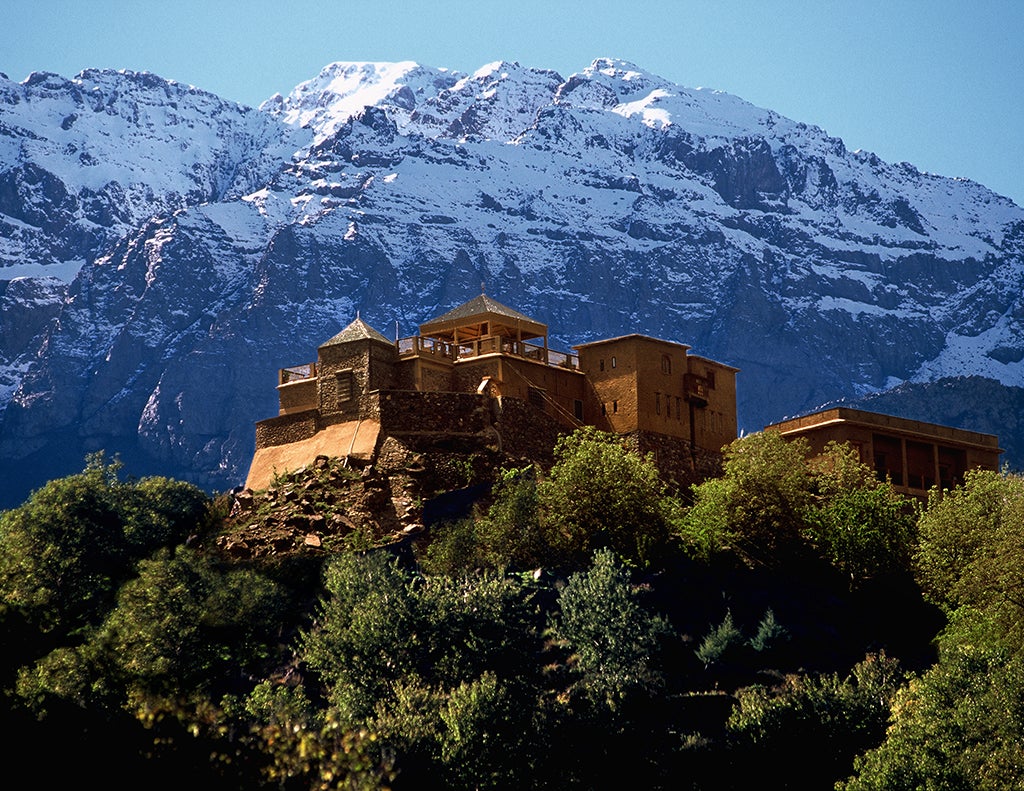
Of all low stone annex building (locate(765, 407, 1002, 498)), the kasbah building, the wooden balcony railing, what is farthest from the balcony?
low stone annex building (locate(765, 407, 1002, 498))

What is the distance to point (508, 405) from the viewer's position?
287 feet

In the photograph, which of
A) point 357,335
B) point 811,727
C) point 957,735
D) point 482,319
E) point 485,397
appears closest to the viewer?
point 957,735

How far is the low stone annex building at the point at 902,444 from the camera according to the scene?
96438 mm

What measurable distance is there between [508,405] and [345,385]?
892 cm

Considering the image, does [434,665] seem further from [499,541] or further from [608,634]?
[499,541]

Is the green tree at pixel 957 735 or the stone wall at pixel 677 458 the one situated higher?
the stone wall at pixel 677 458

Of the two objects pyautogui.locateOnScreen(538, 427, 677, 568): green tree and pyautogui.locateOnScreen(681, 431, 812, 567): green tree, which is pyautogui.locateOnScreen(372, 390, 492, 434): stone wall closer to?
pyautogui.locateOnScreen(538, 427, 677, 568): green tree

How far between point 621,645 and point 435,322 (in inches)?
1225

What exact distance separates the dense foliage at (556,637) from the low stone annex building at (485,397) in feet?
10.6

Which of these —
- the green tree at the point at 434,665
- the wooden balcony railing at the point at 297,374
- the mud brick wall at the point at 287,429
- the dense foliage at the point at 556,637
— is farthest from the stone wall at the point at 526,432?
the green tree at the point at 434,665

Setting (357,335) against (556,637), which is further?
(357,335)

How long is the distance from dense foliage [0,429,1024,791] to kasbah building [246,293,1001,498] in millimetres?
3450

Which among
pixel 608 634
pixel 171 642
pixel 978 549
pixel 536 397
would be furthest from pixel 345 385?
pixel 978 549

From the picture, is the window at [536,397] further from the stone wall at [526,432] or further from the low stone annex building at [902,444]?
the low stone annex building at [902,444]
